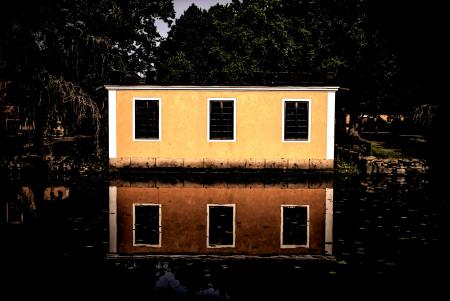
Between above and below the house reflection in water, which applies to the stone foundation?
above

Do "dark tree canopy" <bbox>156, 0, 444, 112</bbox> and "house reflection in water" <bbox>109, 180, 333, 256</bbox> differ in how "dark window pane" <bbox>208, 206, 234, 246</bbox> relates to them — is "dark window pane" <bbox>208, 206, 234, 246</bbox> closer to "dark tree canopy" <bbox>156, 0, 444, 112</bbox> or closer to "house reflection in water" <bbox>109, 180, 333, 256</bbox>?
"house reflection in water" <bbox>109, 180, 333, 256</bbox>

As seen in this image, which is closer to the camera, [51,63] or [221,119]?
[221,119]

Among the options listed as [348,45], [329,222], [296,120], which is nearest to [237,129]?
[296,120]

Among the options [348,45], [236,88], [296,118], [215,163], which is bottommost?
[215,163]

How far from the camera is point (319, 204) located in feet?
46.9

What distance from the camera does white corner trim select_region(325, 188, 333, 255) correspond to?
9.57 meters

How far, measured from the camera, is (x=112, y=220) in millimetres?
11633

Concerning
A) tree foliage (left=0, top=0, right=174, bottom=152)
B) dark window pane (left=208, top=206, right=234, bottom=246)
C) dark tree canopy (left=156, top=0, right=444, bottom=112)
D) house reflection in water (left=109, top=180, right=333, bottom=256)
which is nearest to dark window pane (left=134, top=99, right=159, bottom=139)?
tree foliage (left=0, top=0, right=174, bottom=152)

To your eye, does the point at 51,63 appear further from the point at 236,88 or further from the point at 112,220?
the point at 112,220

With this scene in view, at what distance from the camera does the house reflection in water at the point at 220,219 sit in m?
9.48

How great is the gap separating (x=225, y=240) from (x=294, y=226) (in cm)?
214

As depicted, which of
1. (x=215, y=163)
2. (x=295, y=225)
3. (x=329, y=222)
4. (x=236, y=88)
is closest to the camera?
(x=295, y=225)

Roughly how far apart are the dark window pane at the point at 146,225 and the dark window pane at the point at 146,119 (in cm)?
980

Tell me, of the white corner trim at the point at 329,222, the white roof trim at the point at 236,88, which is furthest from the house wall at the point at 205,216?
the white roof trim at the point at 236,88
